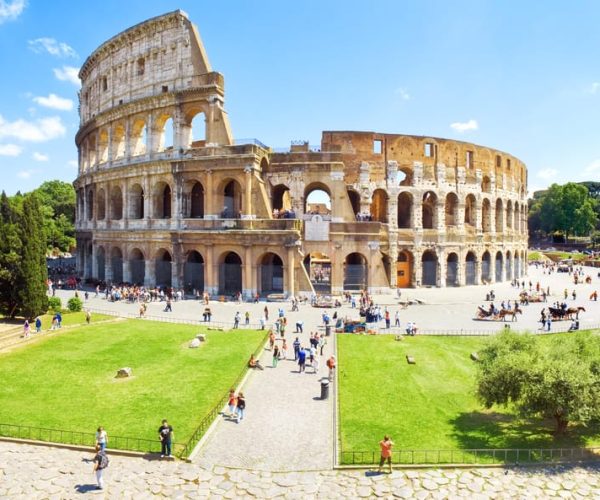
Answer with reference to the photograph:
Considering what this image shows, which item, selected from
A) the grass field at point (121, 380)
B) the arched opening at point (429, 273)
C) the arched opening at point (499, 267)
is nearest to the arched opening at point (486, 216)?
the arched opening at point (499, 267)

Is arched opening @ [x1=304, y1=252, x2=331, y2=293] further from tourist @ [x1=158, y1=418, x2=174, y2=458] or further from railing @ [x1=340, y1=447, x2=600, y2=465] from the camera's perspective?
tourist @ [x1=158, y1=418, x2=174, y2=458]

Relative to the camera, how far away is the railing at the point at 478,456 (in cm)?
1146

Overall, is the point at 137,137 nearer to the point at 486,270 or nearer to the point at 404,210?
the point at 404,210

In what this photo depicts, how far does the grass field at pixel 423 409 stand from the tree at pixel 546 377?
95 cm

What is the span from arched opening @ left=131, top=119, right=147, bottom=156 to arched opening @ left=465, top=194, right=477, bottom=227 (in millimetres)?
33101

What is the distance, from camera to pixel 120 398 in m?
15.2

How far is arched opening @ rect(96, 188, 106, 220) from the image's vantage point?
141 ft

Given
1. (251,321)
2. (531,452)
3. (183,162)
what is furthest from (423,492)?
(183,162)

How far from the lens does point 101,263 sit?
4350 centimetres

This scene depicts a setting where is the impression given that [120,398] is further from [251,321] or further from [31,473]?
[251,321]

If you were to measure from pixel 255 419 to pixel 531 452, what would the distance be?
26.4 feet

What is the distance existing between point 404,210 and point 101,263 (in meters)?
31.4

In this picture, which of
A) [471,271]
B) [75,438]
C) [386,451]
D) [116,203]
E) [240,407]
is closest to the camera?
[386,451]

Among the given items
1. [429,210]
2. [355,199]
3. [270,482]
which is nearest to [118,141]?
[355,199]
